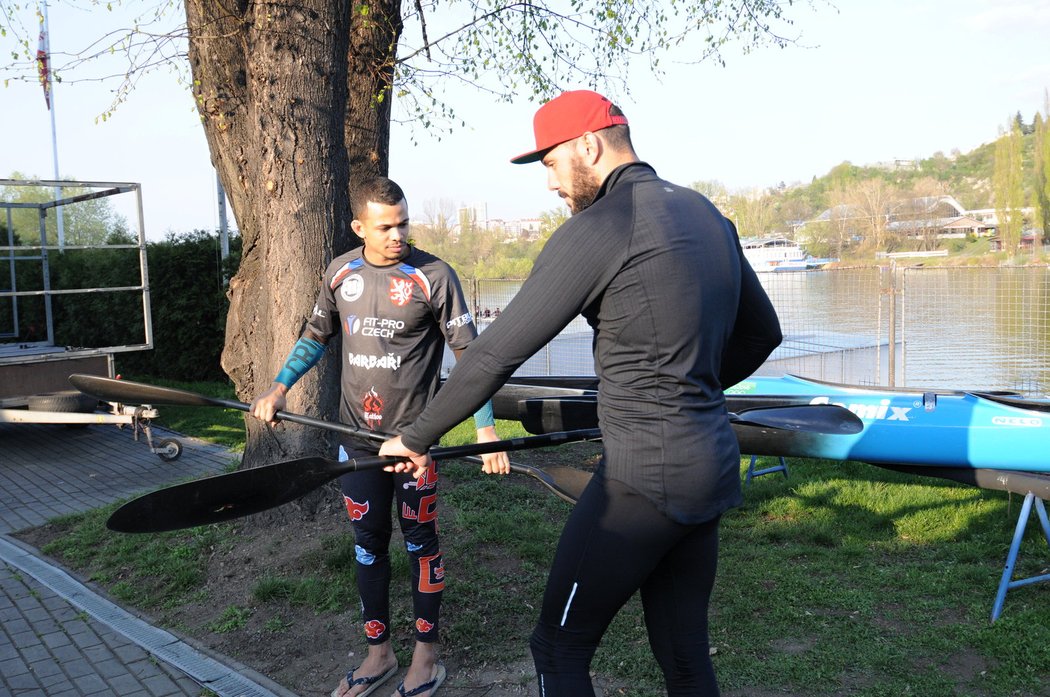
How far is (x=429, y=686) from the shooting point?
341 centimetres

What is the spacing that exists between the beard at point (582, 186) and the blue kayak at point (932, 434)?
2.53 m

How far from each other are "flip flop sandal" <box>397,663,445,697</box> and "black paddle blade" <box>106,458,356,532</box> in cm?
99

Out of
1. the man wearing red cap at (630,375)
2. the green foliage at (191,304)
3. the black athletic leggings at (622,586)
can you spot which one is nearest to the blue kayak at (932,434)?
the black athletic leggings at (622,586)

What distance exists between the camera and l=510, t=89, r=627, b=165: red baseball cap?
2.12 meters

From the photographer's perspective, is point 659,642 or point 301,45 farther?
point 301,45

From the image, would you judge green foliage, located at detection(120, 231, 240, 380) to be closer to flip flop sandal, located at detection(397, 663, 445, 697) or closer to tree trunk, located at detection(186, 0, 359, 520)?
tree trunk, located at detection(186, 0, 359, 520)

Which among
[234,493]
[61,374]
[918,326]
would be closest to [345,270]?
[234,493]

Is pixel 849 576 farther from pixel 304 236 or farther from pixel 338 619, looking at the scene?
pixel 304 236

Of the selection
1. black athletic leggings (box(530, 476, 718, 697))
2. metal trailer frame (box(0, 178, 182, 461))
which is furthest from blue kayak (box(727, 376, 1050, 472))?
metal trailer frame (box(0, 178, 182, 461))

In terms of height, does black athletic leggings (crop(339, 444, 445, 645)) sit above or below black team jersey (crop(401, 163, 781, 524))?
below

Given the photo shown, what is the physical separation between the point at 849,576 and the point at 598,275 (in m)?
3.34

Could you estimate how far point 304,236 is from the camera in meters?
5.20

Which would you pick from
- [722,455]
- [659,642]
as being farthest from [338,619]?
[722,455]

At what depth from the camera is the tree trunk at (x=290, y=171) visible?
5.15 meters
